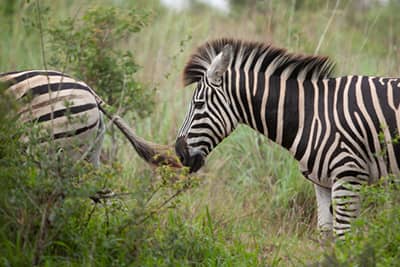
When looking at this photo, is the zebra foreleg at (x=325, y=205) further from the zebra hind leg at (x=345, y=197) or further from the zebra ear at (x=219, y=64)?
the zebra ear at (x=219, y=64)

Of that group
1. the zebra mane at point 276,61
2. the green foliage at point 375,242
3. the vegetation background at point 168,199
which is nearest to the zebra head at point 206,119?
the zebra mane at point 276,61

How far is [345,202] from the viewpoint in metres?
4.97

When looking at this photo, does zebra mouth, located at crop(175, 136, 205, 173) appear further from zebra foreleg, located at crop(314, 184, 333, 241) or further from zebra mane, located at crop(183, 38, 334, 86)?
zebra foreleg, located at crop(314, 184, 333, 241)

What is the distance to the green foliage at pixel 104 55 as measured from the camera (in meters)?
6.84

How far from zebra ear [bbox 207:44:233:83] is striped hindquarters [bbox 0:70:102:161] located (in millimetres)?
936

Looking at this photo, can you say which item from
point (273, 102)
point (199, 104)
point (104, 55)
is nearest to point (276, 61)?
point (273, 102)

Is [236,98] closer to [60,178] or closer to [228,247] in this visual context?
[228,247]

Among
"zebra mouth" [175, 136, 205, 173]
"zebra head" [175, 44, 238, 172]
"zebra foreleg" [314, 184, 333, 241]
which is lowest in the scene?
"zebra foreleg" [314, 184, 333, 241]

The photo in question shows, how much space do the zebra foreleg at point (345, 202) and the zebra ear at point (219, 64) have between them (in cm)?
121

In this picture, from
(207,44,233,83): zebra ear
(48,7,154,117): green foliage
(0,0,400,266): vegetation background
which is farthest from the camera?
(48,7,154,117): green foliage

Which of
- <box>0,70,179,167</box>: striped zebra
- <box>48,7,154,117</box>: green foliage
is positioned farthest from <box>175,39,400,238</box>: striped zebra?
<box>48,7,154,117</box>: green foliage

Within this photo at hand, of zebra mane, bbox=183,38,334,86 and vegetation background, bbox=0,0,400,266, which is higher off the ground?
zebra mane, bbox=183,38,334,86

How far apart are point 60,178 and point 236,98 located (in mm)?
1845

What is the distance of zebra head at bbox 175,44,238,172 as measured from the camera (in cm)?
528
